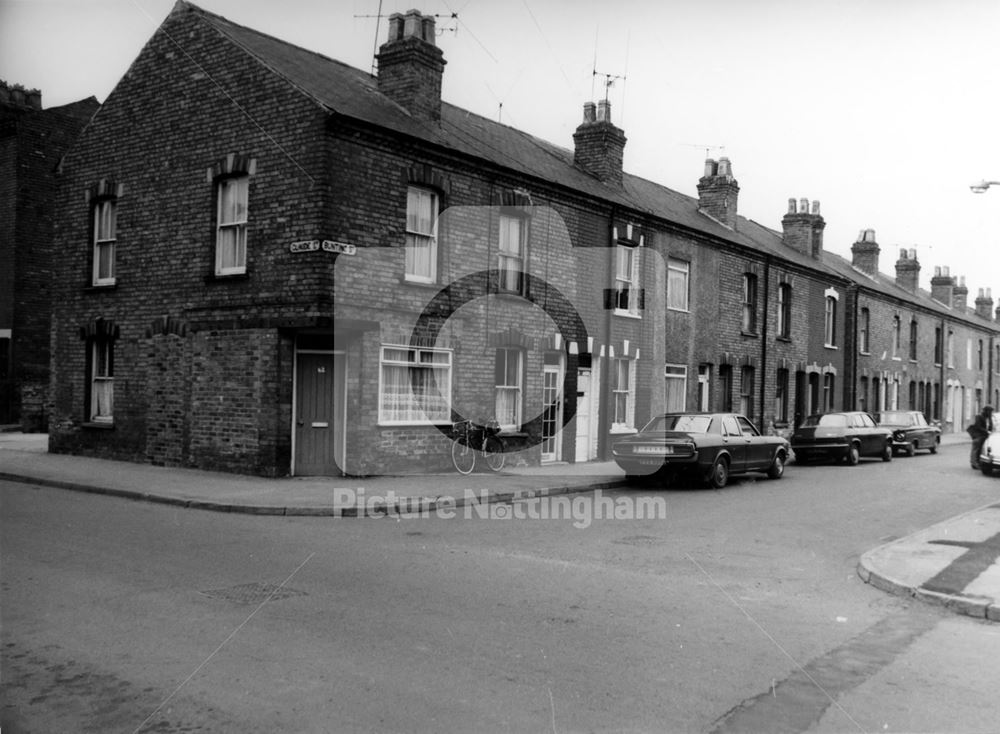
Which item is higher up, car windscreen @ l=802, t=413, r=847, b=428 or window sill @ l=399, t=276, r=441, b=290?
window sill @ l=399, t=276, r=441, b=290

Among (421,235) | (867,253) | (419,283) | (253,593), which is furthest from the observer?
(867,253)

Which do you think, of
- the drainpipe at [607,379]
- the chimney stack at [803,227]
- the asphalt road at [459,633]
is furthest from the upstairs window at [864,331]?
the asphalt road at [459,633]

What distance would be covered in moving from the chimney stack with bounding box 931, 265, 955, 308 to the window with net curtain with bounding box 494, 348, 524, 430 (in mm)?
38444

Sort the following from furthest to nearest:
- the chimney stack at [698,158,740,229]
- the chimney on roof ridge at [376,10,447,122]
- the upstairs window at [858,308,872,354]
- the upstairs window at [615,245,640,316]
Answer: the upstairs window at [858,308,872,354] < the chimney stack at [698,158,740,229] < the upstairs window at [615,245,640,316] < the chimney on roof ridge at [376,10,447,122]

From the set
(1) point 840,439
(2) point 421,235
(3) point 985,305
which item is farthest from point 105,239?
(3) point 985,305

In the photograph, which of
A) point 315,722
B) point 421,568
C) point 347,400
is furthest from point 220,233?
point 315,722

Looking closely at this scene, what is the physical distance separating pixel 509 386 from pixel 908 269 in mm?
33812

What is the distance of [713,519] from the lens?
13.2 meters

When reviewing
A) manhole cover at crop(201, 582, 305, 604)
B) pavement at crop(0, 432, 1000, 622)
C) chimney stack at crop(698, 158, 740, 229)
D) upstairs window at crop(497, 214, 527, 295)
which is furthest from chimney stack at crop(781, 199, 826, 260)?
manhole cover at crop(201, 582, 305, 604)

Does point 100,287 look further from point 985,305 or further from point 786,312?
point 985,305

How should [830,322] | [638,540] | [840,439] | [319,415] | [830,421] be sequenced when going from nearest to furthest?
1. [638,540]
2. [319,415]
3. [840,439]
4. [830,421]
5. [830,322]

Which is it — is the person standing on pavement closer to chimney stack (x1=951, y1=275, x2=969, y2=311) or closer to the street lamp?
the street lamp

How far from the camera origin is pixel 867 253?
4172 centimetres

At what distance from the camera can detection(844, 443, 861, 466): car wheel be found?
2389 centimetres
